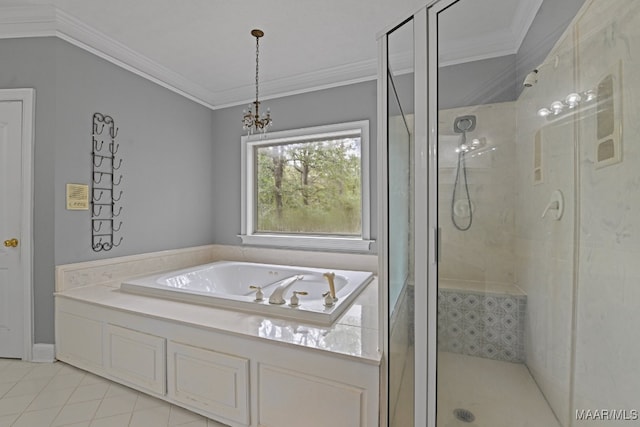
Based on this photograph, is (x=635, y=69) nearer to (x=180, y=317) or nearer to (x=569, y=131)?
(x=569, y=131)

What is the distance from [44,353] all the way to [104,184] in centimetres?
133

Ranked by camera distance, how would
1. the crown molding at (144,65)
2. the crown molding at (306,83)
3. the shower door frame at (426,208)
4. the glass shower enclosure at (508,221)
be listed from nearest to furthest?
the glass shower enclosure at (508,221), the shower door frame at (426,208), the crown molding at (144,65), the crown molding at (306,83)

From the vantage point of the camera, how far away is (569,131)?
1183 mm

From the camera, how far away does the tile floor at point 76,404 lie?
1603mm

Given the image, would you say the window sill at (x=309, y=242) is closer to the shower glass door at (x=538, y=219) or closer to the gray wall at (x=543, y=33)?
the shower glass door at (x=538, y=219)

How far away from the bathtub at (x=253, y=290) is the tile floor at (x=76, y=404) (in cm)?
60

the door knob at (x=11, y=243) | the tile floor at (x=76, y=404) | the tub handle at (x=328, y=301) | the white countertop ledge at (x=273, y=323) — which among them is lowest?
the tile floor at (x=76, y=404)

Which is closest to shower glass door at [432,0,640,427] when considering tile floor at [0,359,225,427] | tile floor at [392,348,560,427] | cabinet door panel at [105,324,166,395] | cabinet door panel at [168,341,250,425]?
tile floor at [392,348,560,427]

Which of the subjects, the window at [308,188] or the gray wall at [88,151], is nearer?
the gray wall at [88,151]

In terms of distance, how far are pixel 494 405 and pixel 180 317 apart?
163 centimetres

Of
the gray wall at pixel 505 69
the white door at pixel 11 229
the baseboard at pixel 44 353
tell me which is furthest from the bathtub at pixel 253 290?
the gray wall at pixel 505 69

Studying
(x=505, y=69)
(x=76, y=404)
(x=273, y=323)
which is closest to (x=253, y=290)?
(x=273, y=323)

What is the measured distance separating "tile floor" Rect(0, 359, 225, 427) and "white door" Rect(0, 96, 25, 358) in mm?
261

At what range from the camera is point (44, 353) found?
222 cm
